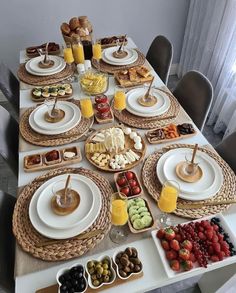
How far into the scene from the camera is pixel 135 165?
123 cm

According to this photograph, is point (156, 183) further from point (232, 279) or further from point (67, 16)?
point (67, 16)

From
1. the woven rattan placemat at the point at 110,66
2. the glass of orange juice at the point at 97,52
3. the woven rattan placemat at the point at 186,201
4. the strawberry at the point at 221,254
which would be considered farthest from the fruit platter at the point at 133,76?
the strawberry at the point at 221,254

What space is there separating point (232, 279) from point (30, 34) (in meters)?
2.76

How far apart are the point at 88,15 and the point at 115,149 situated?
1997mm

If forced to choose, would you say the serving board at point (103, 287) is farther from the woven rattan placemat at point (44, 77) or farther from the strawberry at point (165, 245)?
the woven rattan placemat at point (44, 77)

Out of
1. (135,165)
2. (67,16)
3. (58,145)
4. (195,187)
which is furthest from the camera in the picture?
(67,16)

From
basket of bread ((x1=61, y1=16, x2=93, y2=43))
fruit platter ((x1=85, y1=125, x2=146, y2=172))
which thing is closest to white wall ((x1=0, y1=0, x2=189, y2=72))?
basket of bread ((x1=61, y1=16, x2=93, y2=43))

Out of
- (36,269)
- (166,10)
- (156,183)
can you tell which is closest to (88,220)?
(36,269)

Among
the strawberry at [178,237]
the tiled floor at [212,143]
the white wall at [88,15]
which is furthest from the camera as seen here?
the white wall at [88,15]

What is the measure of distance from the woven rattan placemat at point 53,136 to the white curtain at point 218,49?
1.45 meters

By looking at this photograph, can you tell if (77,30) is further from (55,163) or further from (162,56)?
(55,163)

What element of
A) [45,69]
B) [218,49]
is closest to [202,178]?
[45,69]

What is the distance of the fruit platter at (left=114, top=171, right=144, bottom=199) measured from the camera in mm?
1085

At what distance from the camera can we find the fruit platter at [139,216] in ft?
3.23
